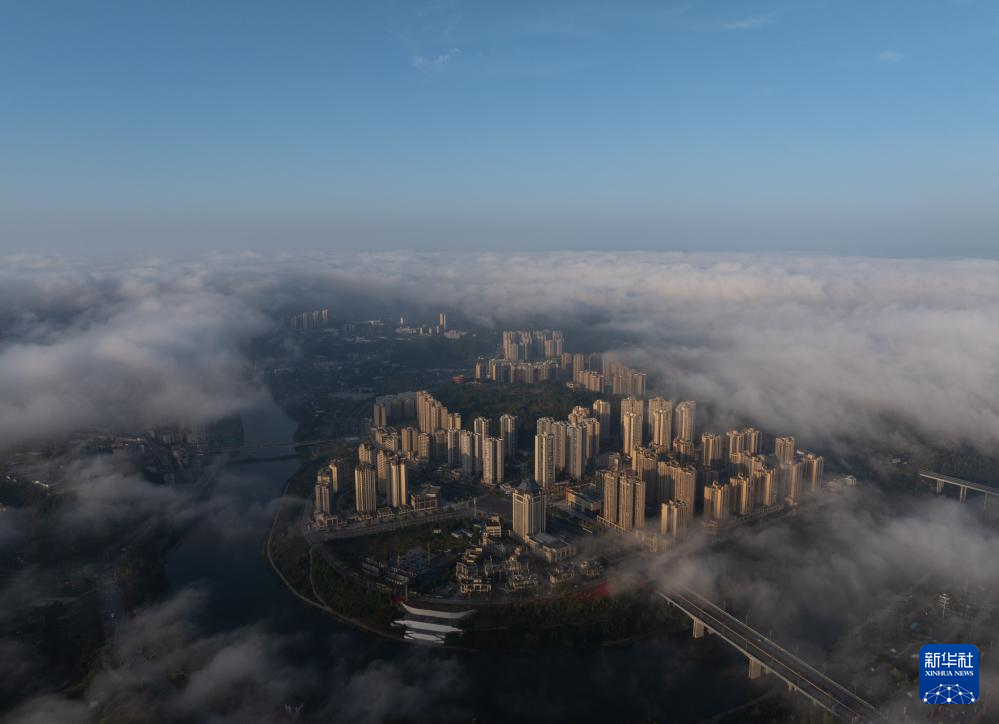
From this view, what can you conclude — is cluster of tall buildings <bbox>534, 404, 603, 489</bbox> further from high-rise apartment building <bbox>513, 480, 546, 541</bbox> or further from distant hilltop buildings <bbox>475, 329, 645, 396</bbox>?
distant hilltop buildings <bbox>475, 329, 645, 396</bbox>

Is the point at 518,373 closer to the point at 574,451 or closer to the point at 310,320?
the point at 574,451

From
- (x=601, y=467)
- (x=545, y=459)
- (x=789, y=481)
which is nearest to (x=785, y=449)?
(x=789, y=481)

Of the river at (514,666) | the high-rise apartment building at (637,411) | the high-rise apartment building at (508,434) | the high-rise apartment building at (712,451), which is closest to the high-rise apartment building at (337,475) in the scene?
the river at (514,666)

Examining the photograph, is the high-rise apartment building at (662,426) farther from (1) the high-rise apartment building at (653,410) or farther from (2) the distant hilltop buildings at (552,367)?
(2) the distant hilltop buildings at (552,367)

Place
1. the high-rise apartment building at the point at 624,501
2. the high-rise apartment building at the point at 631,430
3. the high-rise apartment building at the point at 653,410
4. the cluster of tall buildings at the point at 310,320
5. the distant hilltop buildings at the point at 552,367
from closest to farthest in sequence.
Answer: the high-rise apartment building at the point at 624,501
the high-rise apartment building at the point at 631,430
the high-rise apartment building at the point at 653,410
the distant hilltop buildings at the point at 552,367
the cluster of tall buildings at the point at 310,320

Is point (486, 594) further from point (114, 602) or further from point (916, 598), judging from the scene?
point (916, 598)

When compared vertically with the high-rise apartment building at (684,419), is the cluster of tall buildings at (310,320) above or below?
above

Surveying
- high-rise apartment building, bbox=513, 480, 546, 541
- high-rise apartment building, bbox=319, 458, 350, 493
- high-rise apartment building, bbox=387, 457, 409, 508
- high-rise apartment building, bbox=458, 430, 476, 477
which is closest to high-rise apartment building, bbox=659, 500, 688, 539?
high-rise apartment building, bbox=513, 480, 546, 541
